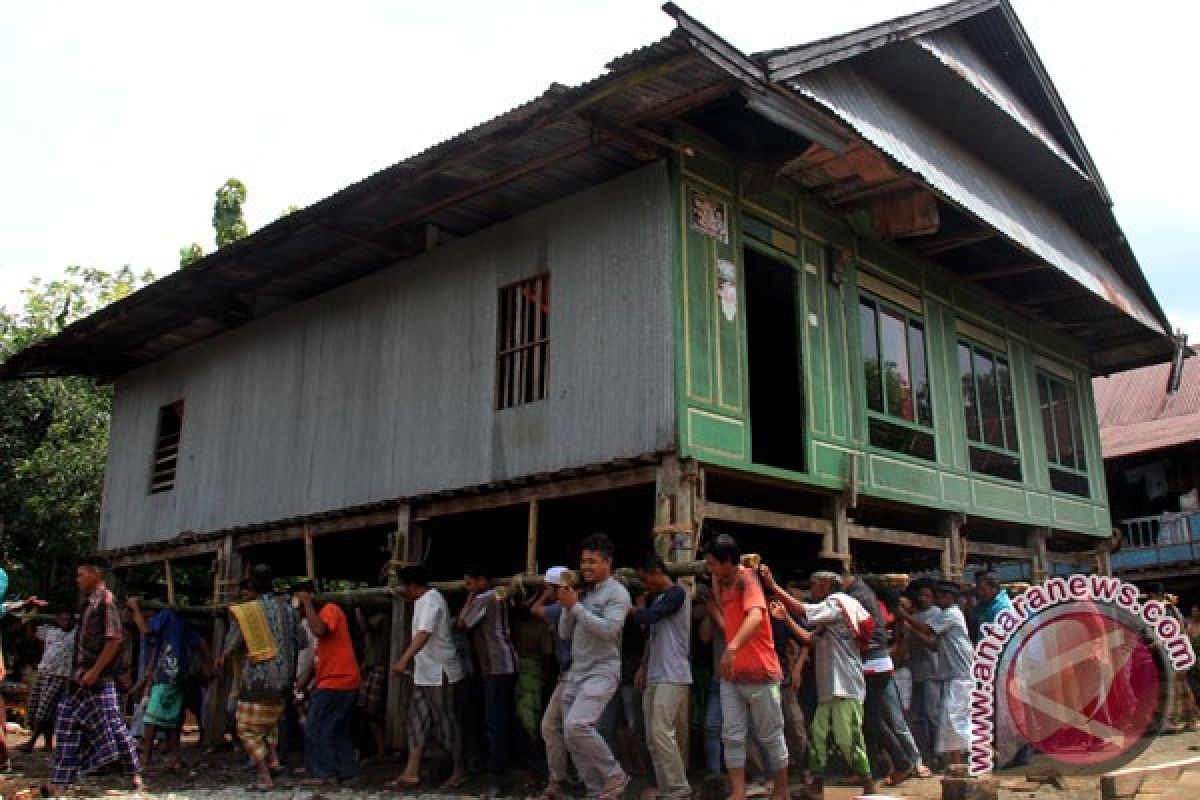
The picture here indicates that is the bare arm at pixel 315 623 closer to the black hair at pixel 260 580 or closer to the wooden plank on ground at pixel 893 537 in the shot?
the black hair at pixel 260 580

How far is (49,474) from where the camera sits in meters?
21.5

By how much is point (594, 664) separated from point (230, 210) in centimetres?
2414

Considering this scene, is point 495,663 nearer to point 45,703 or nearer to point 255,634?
point 255,634

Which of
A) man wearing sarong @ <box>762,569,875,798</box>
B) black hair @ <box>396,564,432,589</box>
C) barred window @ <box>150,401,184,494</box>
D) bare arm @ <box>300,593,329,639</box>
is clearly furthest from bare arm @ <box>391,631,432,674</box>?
barred window @ <box>150,401,184,494</box>

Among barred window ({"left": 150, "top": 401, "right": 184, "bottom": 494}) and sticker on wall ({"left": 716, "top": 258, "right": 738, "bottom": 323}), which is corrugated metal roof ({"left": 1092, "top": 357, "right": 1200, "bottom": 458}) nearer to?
sticker on wall ({"left": 716, "top": 258, "right": 738, "bottom": 323})

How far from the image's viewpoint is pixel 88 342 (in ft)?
50.4

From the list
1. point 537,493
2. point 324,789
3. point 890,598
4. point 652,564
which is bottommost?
point 324,789

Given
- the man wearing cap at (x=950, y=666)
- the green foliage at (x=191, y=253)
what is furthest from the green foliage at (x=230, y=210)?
the man wearing cap at (x=950, y=666)

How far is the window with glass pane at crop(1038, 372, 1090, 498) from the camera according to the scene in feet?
50.2

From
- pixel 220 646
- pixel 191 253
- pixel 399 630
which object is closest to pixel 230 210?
pixel 191 253

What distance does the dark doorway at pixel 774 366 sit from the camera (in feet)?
38.1

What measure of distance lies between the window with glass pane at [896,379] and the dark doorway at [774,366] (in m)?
0.84

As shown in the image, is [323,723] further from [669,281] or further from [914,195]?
[914,195]
